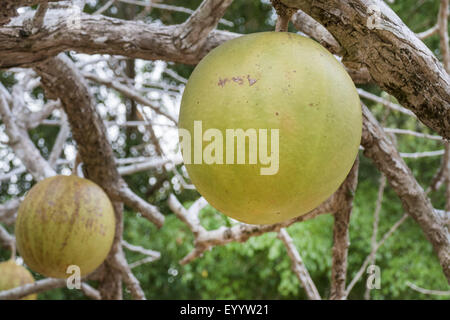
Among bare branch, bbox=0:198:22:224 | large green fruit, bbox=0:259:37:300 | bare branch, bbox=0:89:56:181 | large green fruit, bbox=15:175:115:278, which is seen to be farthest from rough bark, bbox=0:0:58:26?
large green fruit, bbox=0:259:37:300

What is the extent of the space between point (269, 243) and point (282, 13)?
551 centimetres

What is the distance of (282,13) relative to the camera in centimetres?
108

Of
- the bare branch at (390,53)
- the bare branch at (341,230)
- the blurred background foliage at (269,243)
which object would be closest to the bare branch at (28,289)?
the bare branch at (341,230)

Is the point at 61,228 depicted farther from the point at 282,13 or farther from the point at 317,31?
the point at 282,13

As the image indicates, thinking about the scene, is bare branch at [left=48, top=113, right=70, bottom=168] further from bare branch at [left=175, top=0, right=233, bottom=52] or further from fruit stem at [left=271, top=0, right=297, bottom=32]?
fruit stem at [left=271, top=0, right=297, bottom=32]

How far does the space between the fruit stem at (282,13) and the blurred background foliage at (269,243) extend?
5.33 m

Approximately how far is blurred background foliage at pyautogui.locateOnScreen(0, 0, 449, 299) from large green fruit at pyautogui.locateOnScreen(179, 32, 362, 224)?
17.6 ft

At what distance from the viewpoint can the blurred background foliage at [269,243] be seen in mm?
6676

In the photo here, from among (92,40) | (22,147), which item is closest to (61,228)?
(92,40)

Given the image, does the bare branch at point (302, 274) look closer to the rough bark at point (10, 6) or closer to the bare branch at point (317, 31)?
the bare branch at point (317, 31)

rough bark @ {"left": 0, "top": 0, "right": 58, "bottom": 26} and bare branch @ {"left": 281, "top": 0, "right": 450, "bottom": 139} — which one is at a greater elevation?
bare branch @ {"left": 281, "top": 0, "right": 450, "bottom": 139}

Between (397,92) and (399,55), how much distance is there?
9cm

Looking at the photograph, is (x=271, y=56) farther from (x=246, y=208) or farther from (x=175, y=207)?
(x=175, y=207)

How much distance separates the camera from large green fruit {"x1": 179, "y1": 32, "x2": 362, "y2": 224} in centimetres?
92
